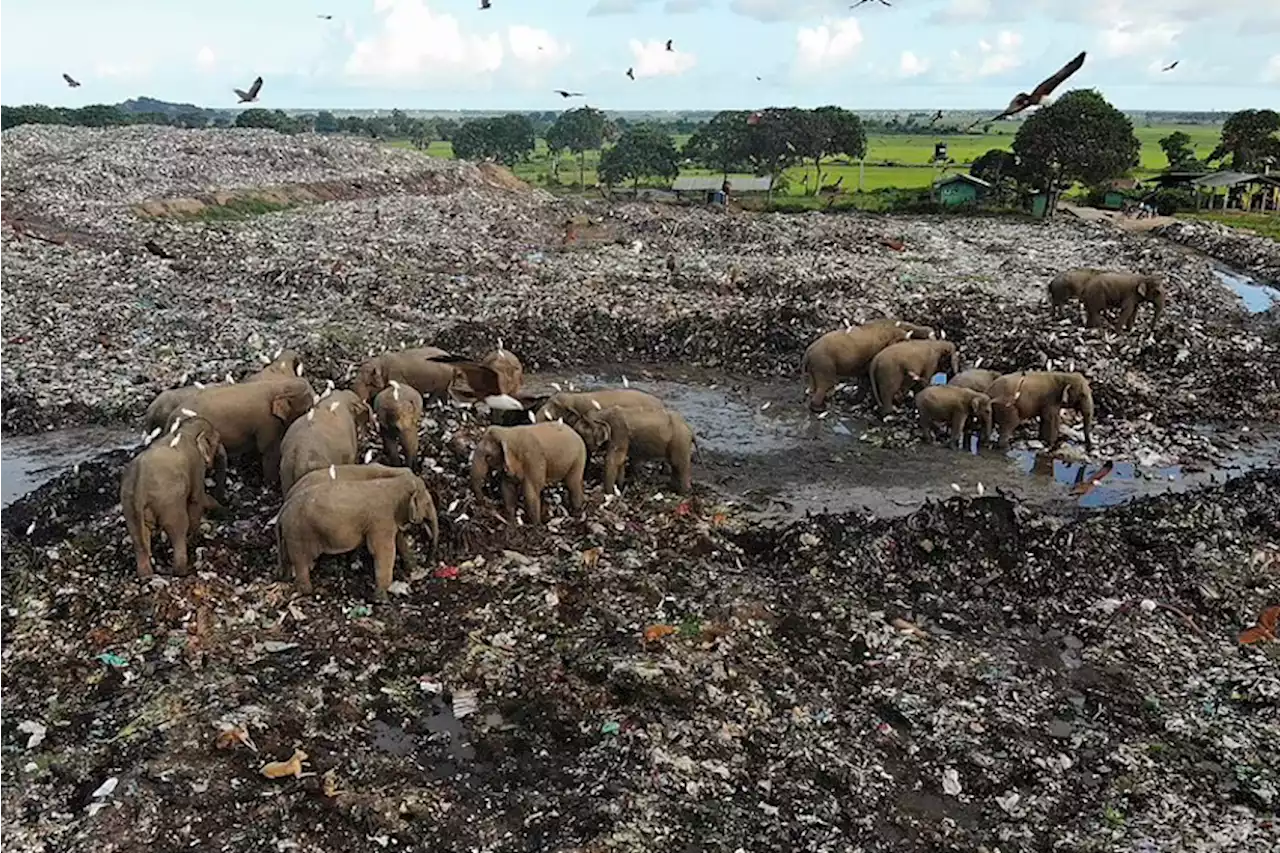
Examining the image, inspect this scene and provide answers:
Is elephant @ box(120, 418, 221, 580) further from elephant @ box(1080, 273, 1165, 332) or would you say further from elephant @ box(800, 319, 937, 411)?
elephant @ box(1080, 273, 1165, 332)

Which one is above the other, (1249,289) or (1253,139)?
(1253,139)

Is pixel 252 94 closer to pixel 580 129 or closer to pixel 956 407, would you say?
pixel 956 407

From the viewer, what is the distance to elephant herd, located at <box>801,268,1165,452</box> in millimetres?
11602

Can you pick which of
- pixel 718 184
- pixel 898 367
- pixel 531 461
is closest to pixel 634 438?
pixel 531 461

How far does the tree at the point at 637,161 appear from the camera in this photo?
5322 cm

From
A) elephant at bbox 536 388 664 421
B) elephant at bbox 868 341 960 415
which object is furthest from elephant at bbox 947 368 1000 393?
elephant at bbox 536 388 664 421

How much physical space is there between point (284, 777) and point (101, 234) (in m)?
19.5

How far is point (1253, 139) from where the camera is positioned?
45969 millimetres

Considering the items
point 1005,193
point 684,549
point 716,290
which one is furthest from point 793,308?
point 1005,193

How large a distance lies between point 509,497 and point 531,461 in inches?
15.2

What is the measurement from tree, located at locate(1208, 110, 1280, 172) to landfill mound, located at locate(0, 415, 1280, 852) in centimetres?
4432

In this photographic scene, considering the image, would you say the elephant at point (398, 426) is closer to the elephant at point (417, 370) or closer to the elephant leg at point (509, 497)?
the elephant leg at point (509, 497)

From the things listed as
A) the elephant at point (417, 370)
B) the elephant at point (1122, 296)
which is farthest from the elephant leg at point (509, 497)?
the elephant at point (1122, 296)

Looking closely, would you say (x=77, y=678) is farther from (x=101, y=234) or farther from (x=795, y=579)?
(x=101, y=234)
